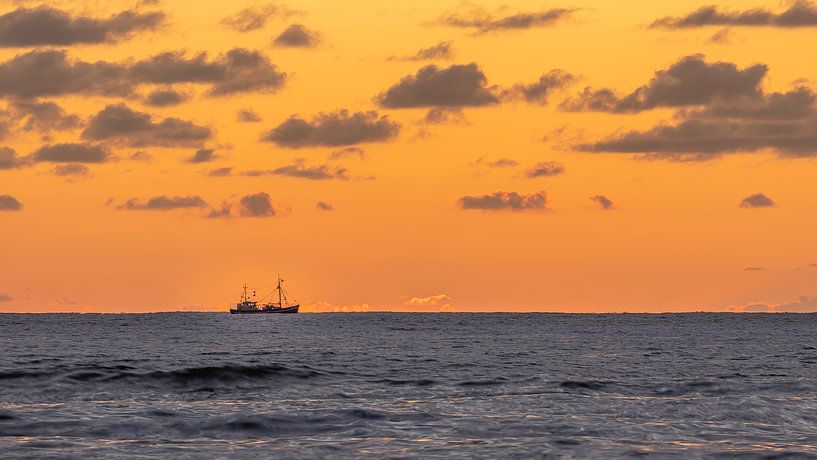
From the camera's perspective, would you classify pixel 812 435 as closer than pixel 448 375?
Yes

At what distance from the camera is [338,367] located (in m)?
77.0

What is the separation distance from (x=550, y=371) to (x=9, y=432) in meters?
40.9

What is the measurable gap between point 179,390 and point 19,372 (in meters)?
14.6

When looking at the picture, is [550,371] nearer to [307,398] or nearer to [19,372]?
[307,398]

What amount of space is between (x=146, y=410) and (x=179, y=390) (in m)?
11.8

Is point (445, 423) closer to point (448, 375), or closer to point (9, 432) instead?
point (9, 432)

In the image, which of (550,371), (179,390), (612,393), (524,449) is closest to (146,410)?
(179,390)

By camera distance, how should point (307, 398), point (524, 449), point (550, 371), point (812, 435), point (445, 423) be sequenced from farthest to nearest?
point (550, 371) → point (307, 398) → point (445, 423) → point (812, 435) → point (524, 449)

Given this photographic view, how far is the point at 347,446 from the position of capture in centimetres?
3641

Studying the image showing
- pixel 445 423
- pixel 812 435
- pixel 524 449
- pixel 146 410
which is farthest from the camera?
pixel 146 410

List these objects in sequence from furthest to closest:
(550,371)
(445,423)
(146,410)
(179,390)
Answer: (550,371) → (179,390) → (146,410) → (445,423)

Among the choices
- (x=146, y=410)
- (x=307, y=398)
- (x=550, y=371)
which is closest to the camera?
(x=146, y=410)

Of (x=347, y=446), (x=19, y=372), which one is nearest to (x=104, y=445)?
(x=347, y=446)

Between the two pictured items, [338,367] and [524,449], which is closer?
[524,449]
